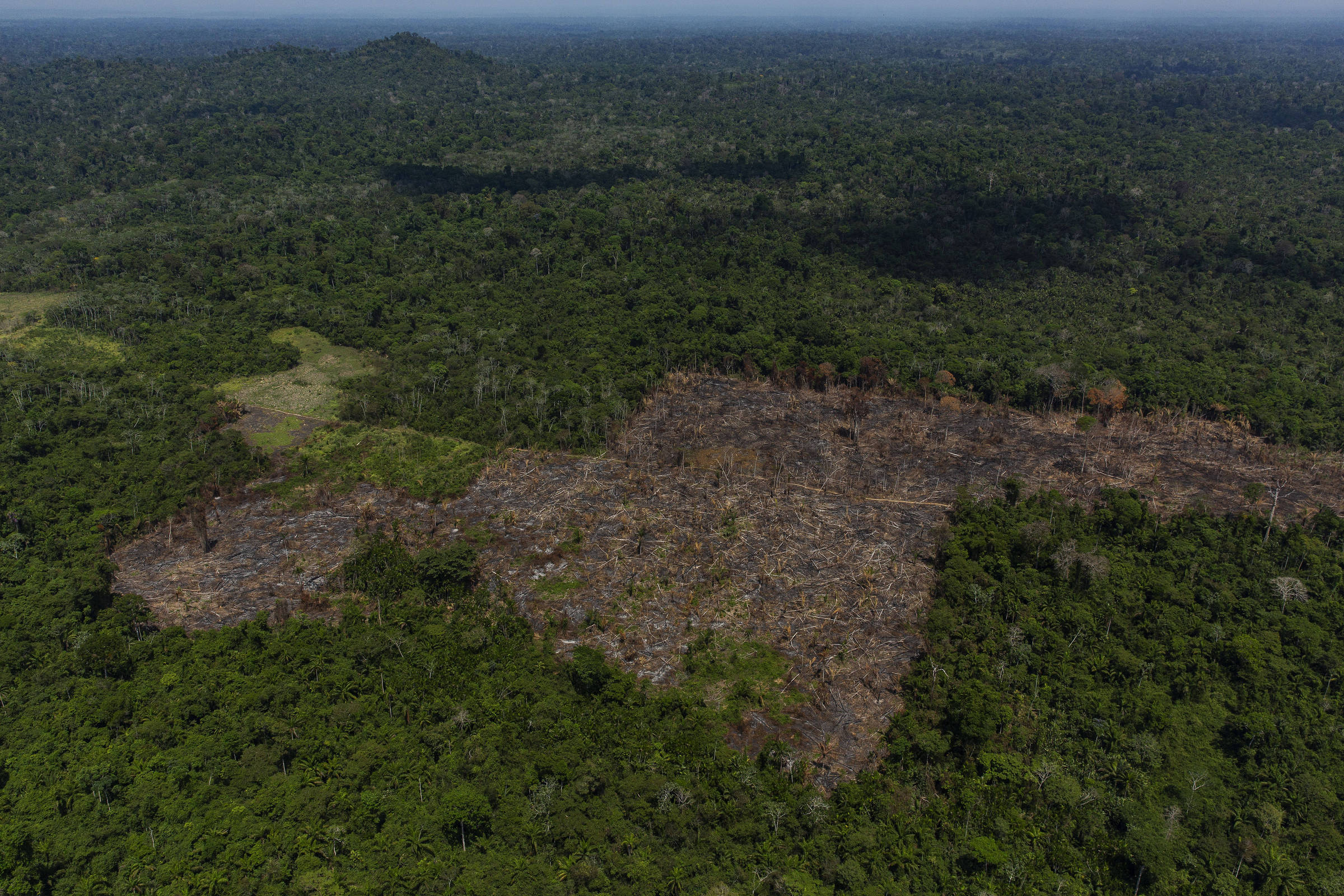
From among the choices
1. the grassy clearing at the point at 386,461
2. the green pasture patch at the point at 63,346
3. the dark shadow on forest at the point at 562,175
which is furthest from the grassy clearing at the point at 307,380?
the dark shadow on forest at the point at 562,175

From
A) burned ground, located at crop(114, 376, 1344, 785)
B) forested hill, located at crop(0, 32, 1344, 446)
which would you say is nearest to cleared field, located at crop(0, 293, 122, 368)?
forested hill, located at crop(0, 32, 1344, 446)

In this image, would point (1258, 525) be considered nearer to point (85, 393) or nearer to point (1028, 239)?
point (1028, 239)

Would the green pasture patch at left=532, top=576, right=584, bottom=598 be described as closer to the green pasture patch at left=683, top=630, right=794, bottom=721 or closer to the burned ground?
the burned ground

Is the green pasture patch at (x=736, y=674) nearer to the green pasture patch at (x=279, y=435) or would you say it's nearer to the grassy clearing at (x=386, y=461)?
the grassy clearing at (x=386, y=461)

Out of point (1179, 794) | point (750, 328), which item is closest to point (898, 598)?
point (1179, 794)

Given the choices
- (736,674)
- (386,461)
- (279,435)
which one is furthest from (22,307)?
(736,674)

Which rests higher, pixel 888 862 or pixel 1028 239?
pixel 1028 239

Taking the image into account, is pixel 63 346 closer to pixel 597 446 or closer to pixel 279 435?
pixel 279 435

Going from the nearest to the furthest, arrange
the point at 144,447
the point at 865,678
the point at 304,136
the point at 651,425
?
the point at 865,678
the point at 144,447
the point at 651,425
the point at 304,136
